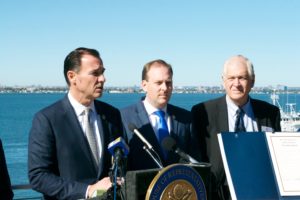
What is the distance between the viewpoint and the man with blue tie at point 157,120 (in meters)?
4.59

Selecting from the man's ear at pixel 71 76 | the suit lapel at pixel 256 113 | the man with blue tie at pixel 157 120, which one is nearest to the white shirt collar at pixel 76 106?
the man's ear at pixel 71 76

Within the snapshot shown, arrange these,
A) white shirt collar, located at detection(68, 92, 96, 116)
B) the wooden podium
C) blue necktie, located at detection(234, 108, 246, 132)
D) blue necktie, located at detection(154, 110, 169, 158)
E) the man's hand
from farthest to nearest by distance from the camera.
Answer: blue necktie, located at detection(234, 108, 246, 132)
blue necktie, located at detection(154, 110, 169, 158)
white shirt collar, located at detection(68, 92, 96, 116)
the man's hand
the wooden podium

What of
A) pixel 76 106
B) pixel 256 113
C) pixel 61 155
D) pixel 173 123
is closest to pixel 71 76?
pixel 76 106

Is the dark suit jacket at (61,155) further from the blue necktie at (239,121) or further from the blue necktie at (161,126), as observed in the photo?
the blue necktie at (239,121)

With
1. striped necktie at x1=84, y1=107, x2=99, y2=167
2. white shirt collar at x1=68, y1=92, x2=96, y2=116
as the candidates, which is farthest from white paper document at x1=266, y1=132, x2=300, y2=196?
white shirt collar at x1=68, y1=92, x2=96, y2=116

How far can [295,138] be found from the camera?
3924mm

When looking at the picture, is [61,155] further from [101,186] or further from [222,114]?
[222,114]

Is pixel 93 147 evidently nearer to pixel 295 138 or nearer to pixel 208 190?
pixel 208 190

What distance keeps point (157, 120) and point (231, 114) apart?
2.56ft

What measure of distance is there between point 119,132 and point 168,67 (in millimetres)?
840

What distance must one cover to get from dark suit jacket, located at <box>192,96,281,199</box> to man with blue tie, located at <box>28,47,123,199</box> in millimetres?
1144

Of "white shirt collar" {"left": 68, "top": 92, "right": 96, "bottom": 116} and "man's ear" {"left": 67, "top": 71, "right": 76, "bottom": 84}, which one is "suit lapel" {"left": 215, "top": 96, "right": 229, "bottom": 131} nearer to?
"white shirt collar" {"left": 68, "top": 92, "right": 96, "bottom": 116}

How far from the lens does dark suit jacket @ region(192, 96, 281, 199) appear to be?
491cm

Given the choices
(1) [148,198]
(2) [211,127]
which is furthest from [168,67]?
(1) [148,198]
